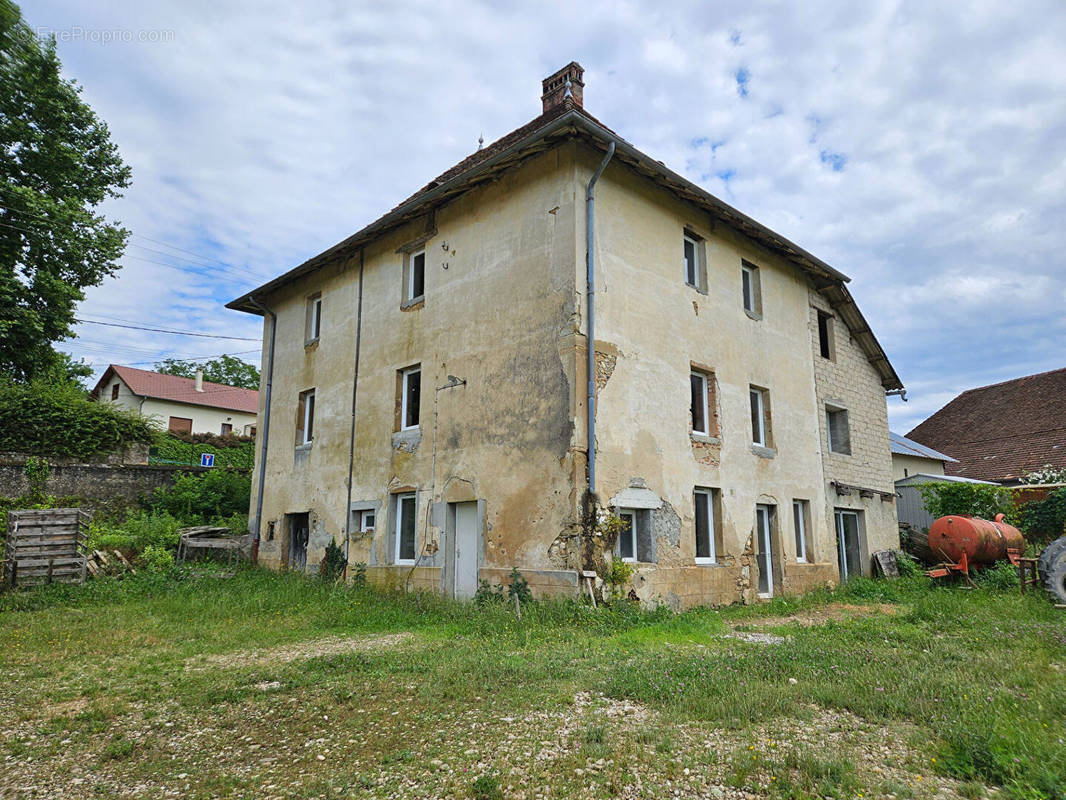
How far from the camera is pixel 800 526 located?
47.1ft

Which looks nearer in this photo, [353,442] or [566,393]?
[566,393]

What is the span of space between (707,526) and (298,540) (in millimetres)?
9052

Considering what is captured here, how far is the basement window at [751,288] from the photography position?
46.9ft

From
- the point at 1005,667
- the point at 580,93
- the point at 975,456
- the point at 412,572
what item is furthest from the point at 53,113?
the point at 975,456

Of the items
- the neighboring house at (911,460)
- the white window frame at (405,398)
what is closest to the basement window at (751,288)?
the white window frame at (405,398)

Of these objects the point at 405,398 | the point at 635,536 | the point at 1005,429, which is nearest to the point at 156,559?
the point at 405,398

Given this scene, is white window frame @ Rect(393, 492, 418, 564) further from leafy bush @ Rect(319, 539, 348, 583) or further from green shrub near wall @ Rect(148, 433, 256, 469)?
green shrub near wall @ Rect(148, 433, 256, 469)

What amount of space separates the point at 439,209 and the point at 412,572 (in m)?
6.86

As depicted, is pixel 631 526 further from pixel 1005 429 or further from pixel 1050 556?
pixel 1005 429

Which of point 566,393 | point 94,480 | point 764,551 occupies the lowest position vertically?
→ point 764,551

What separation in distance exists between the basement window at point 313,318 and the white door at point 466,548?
22.0 feet

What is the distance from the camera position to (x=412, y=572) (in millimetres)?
12047

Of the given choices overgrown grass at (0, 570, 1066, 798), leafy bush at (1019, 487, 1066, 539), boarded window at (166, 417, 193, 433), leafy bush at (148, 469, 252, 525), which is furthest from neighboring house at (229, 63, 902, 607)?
boarded window at (166, 417, 193, 433)

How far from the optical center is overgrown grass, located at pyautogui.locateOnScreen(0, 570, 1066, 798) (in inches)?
161
